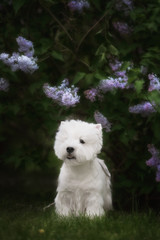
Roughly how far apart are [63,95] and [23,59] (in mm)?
509

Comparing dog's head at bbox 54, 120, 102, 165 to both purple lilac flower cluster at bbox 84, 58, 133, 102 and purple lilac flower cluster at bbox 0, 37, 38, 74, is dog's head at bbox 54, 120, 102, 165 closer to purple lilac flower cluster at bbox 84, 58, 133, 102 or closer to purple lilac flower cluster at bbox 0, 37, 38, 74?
purple lilac flower cluster at bbox 84, 58, 133, 102

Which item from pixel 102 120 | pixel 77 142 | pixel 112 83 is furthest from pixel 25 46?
pixel 77 142

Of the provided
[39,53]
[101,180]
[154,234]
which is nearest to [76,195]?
[101,180]

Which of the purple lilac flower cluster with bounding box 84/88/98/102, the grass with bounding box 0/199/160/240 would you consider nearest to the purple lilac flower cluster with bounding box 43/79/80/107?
the purple lilac flower cluster with bounding box 84/88/98/102

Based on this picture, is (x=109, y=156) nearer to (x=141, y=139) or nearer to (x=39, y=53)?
(x=141, y=139)

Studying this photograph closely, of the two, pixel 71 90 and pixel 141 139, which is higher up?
pixel 71 90

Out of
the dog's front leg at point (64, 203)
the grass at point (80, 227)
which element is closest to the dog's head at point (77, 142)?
the dog's front leg at point (64, 203)

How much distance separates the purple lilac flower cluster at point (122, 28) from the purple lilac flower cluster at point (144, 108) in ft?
3.55

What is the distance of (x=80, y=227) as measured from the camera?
4.16 m

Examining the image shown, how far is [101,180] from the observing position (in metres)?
4.54

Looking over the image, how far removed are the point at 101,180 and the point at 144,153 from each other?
974 mm

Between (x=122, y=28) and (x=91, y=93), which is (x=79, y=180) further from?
(x=122, y=28)

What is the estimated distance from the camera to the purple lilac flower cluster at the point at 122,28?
5.32 m

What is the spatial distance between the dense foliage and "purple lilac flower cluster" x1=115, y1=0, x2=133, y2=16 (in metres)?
0.02
